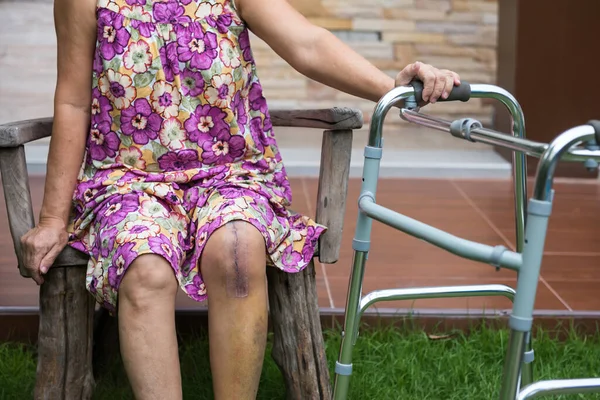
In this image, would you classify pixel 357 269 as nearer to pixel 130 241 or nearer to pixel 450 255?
pixel 130 241

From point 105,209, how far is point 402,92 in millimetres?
718

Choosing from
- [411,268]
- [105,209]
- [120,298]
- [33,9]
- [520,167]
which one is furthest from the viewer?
[33,9]

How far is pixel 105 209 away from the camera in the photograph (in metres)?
2.01

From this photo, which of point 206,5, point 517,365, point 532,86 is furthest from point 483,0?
point 517,365

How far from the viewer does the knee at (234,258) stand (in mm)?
1856

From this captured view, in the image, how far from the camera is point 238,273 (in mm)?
1855

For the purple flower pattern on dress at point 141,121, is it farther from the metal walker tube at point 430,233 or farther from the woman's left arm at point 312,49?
the metal walker tube at point 430,233

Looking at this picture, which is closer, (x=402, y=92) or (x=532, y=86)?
(x=402, y=92)

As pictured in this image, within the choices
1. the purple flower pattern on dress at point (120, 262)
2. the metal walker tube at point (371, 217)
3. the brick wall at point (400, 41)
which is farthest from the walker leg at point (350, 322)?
the brick wall at point (400, 41)

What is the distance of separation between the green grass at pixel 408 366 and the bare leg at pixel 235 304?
0.48 meters

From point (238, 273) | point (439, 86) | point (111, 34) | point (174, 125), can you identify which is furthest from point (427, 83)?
point (111, 34)

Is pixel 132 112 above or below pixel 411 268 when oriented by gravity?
above

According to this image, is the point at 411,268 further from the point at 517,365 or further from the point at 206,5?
the point at 517,365

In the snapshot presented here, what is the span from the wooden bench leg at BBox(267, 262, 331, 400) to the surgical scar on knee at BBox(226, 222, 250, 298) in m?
0.22
